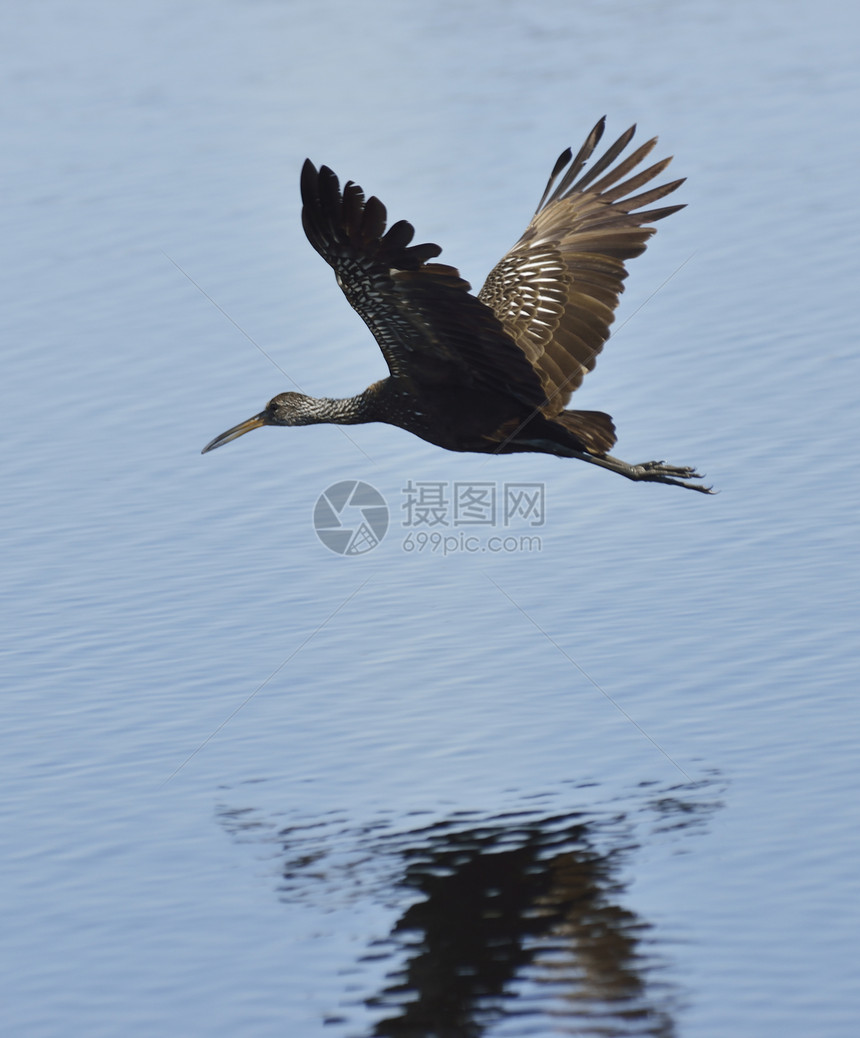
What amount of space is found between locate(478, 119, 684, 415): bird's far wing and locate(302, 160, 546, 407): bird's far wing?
2.28 feet

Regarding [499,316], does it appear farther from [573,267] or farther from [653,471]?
[653,471]

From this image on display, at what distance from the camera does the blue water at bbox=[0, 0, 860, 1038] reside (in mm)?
9695

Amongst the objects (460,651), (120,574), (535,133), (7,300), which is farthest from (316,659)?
(535,133)

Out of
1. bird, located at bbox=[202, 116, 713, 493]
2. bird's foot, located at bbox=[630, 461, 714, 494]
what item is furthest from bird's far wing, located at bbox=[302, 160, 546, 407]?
bird's foot, located at bbox=[630, 461, 714, 494]

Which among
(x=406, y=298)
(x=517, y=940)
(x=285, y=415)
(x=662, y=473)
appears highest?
(x=406, y=298)

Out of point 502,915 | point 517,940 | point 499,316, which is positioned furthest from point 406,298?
point 517,940

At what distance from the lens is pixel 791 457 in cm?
→ 1583

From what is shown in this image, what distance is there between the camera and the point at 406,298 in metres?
10.8

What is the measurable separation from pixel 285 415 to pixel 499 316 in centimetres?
171

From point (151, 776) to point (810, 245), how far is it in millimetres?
11132

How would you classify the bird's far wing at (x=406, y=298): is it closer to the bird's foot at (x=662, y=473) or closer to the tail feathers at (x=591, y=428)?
the tail feathers at (x=591, y=428)

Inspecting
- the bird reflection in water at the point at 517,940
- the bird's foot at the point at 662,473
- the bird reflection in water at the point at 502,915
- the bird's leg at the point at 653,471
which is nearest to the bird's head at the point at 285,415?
the bird's leg at the point at 653,471

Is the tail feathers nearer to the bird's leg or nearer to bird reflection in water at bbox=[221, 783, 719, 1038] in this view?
the bird's leg

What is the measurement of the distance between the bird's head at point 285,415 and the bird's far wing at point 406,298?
1.52 meters
